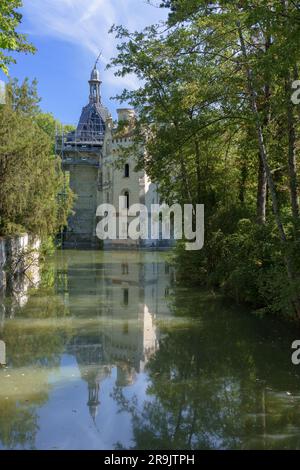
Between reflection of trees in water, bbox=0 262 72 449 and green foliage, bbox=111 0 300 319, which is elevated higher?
green foliage, bbox=111 0 300 319

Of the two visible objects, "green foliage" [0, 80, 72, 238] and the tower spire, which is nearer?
"green foliage" [0, 80, 72, 238]

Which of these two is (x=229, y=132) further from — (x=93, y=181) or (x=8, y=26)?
(x=93, y=181)

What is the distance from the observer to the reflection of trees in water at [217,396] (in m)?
6.64

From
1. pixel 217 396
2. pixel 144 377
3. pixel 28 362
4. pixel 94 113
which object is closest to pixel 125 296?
pixel 28 362

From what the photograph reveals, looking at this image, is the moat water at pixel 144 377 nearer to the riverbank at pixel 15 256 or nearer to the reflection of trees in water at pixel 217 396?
the reflection of trees in water at pixel 217 396

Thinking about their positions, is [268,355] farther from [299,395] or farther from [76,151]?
[76,151]

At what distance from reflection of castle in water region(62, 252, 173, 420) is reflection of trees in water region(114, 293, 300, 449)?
427mm

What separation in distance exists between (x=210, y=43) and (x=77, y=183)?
48.0 metres

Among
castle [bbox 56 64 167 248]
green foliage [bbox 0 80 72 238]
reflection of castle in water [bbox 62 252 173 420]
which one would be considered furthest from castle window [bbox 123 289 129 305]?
castle [bbox 56 64 167 248]

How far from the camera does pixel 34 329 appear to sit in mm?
12758

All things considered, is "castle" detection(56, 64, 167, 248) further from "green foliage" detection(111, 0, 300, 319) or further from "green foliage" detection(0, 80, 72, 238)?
"green foliage" detection(111, 0, 300, 319)

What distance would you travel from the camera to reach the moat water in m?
6.71

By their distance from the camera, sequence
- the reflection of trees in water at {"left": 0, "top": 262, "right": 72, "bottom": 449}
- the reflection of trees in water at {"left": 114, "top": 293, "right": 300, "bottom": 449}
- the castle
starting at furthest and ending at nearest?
the castle
the reflection of trees in water at {"left": 0, "top": 262, "right": 72, "bottom": 449}
the reflection of trees in water at {"left": 114, "top": 293, "right": 300, "bottom": 449}

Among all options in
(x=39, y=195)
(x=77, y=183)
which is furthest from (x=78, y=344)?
(x=77, y=183)
